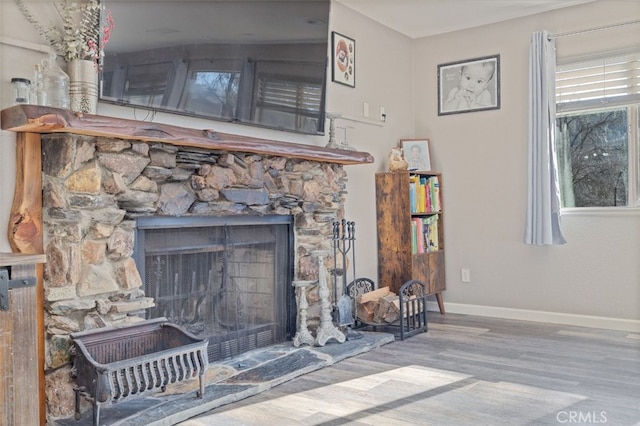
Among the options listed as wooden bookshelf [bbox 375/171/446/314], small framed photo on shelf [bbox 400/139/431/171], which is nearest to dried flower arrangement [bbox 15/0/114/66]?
wooden bookshelf [bbox 375/171/446/314]

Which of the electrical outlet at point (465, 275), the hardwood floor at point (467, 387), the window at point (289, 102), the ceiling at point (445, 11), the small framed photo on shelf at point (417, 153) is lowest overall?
the hardwood floor at point (467, 387)

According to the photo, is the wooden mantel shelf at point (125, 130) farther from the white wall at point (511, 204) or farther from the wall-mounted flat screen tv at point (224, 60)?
the white wall at point (511, 204)

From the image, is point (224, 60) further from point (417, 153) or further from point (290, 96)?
point (417, 153)

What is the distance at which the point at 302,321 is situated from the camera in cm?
329

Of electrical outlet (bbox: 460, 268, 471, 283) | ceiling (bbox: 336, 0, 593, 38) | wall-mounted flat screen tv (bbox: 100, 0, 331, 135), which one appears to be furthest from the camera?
electrical outlet (bbox: 460, 268, 471, 283)

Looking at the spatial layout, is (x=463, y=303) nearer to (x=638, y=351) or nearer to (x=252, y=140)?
(x=638, y=351)

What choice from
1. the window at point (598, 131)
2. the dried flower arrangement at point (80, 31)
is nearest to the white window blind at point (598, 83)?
the window at point (598, 131)

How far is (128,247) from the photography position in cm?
243

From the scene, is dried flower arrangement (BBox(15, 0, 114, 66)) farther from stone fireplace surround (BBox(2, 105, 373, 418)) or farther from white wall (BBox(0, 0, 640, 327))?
white wall (BBox(0, 0, 640, 327))

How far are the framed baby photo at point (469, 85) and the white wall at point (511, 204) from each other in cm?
5

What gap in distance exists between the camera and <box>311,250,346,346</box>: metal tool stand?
10.9ft

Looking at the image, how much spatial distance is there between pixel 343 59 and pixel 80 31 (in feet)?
6.84

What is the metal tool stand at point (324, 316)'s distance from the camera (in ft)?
10.9

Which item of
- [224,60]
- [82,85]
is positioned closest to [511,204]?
[224,60]
